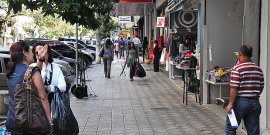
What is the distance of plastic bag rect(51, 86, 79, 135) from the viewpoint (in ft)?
13.1

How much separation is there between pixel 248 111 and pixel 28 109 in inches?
116

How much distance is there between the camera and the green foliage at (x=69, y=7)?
595 centimetres

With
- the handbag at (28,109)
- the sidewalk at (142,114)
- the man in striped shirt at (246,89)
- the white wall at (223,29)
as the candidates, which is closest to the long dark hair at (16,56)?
the handbag at (28,109)

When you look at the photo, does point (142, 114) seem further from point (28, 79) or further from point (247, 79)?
point (28, 79)

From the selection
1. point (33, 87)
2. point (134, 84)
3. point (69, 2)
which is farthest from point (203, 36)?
point (33, 87)

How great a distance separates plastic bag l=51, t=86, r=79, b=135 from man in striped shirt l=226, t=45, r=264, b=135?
2.17 meters

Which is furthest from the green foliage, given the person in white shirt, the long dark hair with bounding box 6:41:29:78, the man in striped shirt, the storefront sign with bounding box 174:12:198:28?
the storefront sign with bounding box 174:12:198:28

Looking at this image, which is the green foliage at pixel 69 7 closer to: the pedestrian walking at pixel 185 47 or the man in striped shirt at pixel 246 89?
the man in striped shirt at pixel 246 89

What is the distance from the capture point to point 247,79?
462cm

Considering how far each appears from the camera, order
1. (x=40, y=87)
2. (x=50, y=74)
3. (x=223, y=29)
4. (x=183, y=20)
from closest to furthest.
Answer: (x=40, y=87) < (x=50, y=74) < (x=223, y=29) < (x=183, y=20)

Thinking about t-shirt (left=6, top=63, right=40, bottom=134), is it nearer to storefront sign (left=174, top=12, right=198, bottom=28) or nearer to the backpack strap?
the backpack strap

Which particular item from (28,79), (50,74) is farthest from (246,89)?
(28,79)

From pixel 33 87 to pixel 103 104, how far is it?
608 cm

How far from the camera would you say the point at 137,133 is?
21.1 ft
